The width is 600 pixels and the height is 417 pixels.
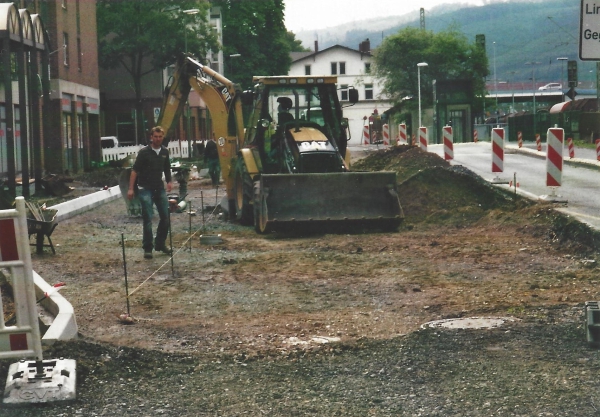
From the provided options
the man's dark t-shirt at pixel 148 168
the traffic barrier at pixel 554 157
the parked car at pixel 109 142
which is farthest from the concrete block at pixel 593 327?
the parked car at pixel 109 142

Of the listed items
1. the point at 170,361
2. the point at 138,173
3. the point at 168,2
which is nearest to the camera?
the point at 170,361

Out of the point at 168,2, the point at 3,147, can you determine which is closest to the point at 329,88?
the point at 3,147

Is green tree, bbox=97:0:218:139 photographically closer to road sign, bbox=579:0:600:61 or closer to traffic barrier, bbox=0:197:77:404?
road sign, bbox=579:0:600:61

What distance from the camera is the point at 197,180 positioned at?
38906 millimetres

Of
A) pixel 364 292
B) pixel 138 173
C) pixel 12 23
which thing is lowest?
pixel 364 292

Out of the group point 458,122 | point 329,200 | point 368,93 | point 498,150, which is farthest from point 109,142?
point 368,93

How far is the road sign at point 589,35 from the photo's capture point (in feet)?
31.9

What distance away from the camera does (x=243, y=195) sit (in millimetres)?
19094

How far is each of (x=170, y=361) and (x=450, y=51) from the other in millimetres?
90880

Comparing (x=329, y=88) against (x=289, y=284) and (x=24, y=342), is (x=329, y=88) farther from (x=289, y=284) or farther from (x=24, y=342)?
(x=24, y=342)

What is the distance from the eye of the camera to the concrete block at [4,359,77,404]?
6.21 metres

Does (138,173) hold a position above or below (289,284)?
above

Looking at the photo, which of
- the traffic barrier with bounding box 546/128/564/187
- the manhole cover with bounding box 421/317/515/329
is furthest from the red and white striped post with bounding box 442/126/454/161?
the manhole cover with bounding box 421/317/515/329

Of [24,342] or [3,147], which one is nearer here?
[24,342]
